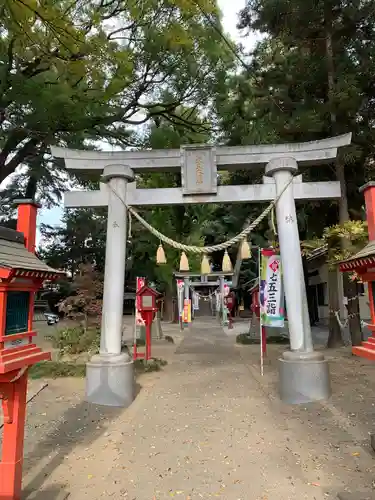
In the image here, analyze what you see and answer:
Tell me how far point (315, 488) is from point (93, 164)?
704 centimetres

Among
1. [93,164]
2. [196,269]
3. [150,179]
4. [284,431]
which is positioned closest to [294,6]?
[93,164]

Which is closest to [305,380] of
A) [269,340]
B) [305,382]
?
[305,382]

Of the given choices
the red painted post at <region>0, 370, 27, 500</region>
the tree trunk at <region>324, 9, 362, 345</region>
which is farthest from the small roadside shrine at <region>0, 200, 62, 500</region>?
the tree trunk at <region>324, 9, 362, 345</region>

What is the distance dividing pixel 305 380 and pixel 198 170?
4673 millimetres

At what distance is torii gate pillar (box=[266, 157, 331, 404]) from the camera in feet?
23.2

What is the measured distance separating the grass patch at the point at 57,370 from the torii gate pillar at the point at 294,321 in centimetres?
500

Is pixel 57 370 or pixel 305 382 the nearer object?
pixel 305 382

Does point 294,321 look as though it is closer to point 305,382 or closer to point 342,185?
point 305,382

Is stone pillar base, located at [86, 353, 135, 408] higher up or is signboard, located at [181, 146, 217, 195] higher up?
signboard, located at [181, 146, 217, 195]

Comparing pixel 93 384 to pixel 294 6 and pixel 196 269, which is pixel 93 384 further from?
pixel 196 269

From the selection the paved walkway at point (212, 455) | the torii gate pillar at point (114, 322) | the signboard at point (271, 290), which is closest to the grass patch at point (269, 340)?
the signboard at point (271, 290)

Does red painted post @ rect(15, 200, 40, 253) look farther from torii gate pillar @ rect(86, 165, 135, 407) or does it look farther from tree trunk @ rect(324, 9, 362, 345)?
tree trunk @ rect(324, 9, 362, 345)

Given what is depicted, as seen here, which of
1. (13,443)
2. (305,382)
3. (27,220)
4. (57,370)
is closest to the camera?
(13,443)

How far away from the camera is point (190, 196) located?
815 centimetres
